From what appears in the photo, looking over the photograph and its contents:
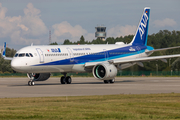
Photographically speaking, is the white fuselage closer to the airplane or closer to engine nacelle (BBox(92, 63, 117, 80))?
the airplane

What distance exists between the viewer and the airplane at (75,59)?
3653 cm

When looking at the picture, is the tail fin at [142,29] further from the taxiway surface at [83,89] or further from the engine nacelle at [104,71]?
the taxiway surface at [83,89]

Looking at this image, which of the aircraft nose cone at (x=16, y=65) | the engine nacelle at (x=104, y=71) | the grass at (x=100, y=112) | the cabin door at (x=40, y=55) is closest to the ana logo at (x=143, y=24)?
the engine nacelle at (x=104, y=71)

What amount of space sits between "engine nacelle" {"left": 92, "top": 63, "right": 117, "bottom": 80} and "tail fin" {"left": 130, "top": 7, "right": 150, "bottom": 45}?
842cm

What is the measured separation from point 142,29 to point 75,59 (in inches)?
483

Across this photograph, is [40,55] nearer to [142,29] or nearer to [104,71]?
[104,71]

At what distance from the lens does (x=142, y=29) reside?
4731 cm

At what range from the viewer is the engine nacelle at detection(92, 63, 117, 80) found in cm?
3828

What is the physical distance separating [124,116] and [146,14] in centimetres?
3543

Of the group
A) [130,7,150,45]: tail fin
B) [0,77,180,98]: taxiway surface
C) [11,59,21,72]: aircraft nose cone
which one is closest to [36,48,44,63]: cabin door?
[11,59,21,72]: aircraft nose cone

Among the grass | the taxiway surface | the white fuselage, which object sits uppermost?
the white fuselage

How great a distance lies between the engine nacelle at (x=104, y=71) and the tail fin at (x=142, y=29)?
8.42 meters

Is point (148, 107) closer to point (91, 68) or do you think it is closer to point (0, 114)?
point (0, 114)

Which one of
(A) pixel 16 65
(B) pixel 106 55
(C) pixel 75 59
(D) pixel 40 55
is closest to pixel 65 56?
(C) pixel 75 59
